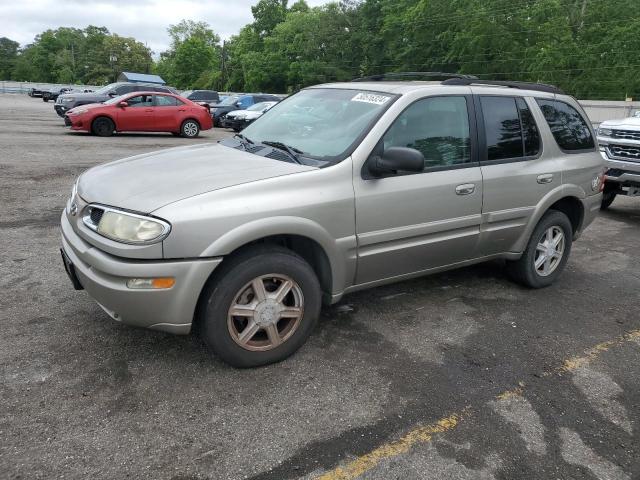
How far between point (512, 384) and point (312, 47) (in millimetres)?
76713

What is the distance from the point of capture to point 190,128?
56.1 ft

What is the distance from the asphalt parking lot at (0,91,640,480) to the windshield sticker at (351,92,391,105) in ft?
5.21

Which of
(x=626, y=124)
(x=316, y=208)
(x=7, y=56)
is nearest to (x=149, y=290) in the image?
(x=316, y=208)

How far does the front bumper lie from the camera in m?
2.80

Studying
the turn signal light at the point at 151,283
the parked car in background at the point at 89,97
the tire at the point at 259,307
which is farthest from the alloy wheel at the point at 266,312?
the parked car in background at the point at 89,97

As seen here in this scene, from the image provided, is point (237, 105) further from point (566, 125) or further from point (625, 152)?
point (566, 125)

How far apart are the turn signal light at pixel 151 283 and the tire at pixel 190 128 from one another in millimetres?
14943

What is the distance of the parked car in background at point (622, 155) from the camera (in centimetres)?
773

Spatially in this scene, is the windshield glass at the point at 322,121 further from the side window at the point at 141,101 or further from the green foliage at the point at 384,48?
the green foliage at the point at 384,48

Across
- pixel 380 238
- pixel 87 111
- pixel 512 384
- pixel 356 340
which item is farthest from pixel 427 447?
pixel 87 111

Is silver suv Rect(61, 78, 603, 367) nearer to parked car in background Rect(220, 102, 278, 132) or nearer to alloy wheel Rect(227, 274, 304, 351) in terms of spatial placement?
alloy wheel Rect(227, 274, 304, 351)

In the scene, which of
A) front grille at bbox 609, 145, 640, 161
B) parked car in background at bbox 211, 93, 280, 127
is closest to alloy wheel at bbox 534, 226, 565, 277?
front grille at bbox 609, 145, 640, 161

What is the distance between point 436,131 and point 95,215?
2401 millimetres

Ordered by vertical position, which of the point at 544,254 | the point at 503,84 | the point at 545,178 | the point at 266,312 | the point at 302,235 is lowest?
the point at 544,254
